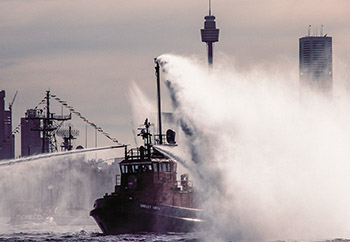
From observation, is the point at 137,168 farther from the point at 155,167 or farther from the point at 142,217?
the point at 142,217

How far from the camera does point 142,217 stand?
10906cm

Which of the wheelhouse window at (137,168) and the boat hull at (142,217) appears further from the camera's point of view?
the wheelhouse window at (137,168)

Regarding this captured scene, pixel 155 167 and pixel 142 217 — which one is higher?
pixel 155 167

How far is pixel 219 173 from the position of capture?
102875 millimetres

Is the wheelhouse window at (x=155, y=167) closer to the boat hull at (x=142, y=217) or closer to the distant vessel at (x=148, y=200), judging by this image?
the distant vessel at (x=148, y=200)

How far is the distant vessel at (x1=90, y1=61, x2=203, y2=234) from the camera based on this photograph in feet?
360

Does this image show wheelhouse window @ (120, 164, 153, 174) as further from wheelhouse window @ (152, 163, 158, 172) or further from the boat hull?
the boat hull

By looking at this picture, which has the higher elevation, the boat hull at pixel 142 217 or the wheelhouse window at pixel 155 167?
the wheelhouse window at pixel 155 167

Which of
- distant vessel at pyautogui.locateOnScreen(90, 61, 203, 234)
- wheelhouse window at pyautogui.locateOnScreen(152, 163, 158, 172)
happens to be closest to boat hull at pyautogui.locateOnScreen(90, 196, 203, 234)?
distant vessel at pyautogui.locateOnScreen(90, 61, 203, 234)

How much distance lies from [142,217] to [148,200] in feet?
8.33

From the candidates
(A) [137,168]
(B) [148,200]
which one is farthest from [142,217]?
(A) [137,168]

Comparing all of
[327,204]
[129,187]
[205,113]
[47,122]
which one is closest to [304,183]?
[327,204]

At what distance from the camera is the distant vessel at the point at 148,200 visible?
110 meters

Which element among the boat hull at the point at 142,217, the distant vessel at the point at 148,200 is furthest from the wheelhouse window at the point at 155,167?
the boat hull at the point at 142,217
